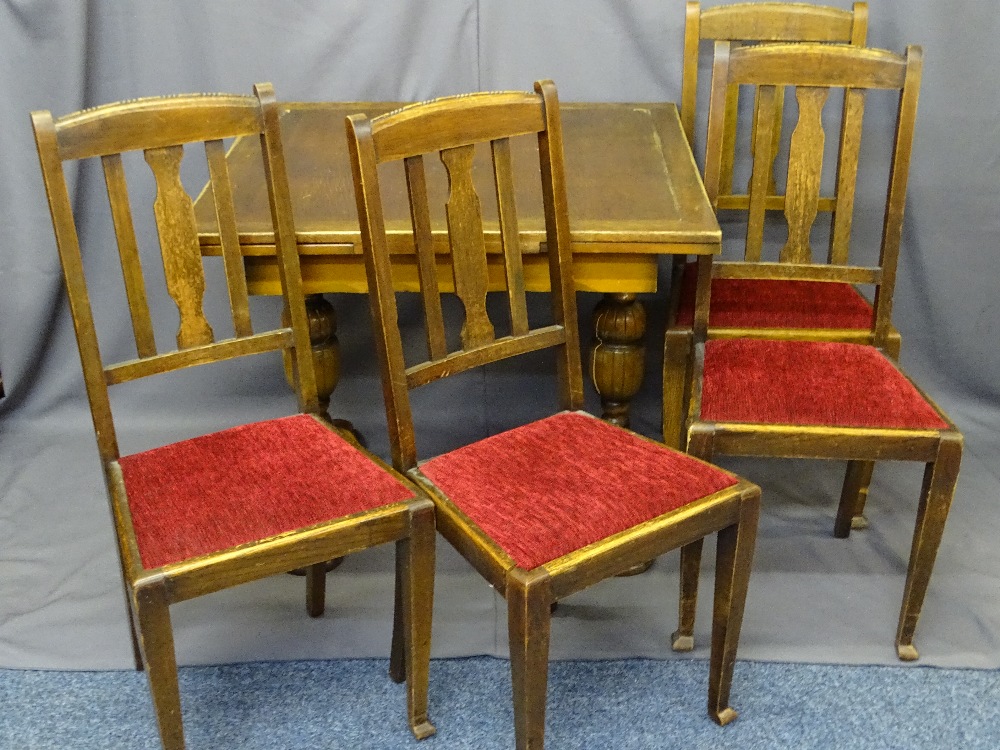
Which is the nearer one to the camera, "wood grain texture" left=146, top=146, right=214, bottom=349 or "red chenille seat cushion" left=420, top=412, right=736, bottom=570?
"red chenille seat cushion" left=420, top=412, right=736, bottom=570

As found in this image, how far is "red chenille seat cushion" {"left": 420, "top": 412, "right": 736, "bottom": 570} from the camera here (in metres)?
1.52

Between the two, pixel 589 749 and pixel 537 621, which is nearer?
pixel 537 621

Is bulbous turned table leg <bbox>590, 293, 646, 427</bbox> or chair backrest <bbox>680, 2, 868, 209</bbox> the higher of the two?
chair backrest <bbox>680, 2, 868, 209</bbox>

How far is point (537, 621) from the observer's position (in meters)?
1.46

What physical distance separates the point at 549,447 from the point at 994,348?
164 centimetres

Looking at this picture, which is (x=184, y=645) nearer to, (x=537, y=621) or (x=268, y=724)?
(x=268, y=724)

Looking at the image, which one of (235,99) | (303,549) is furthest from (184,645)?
(235,99)

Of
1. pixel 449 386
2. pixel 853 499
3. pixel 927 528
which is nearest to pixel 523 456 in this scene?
pixel 927 528

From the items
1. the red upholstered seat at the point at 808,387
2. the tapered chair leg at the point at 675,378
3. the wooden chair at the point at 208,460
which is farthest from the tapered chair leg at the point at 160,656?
the tapered chair leg at the point at 675,378

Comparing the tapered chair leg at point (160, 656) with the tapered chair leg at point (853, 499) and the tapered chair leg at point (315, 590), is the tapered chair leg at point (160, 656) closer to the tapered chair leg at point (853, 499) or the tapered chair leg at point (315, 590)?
the tapered chair leg at point (315, 590)

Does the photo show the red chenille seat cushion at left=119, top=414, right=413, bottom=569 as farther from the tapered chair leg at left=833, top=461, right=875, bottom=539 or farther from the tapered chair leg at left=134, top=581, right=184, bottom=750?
the tapered chair leg at left=833, top=461, right=875, bottom=539

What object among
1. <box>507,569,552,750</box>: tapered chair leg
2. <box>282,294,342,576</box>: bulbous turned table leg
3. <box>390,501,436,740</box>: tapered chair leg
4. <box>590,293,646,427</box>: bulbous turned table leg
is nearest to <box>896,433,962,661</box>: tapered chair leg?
<box>590,293,646,427</box>: bulbous turned table leg

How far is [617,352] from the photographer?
2068mm

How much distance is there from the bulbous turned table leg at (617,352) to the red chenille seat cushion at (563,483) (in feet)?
0.92
